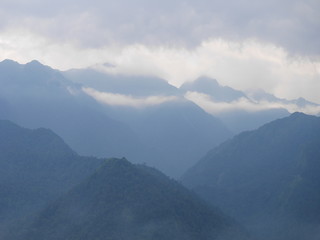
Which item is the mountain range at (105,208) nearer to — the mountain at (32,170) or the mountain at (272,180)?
the mountain at (32,170)

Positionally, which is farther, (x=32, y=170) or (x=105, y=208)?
(x=32, y=170)

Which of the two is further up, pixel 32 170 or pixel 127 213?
pixel 32 170

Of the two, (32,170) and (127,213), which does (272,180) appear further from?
(127,213)

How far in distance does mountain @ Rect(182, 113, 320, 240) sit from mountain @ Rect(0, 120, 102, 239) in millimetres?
36364

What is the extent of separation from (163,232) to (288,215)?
47.1m

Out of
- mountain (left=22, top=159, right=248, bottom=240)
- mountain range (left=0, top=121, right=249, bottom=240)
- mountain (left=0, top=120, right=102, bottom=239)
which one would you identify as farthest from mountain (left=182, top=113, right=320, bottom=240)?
mountain (left=0, top=120, right=102, bottom=239)

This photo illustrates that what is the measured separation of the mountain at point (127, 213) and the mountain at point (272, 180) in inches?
843

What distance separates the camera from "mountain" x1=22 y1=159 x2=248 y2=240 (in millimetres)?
113188

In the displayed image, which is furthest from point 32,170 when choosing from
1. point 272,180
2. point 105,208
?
point 272,180

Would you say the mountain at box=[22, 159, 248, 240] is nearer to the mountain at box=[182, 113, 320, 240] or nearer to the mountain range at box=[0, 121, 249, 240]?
the mountain range at box=[0, 121, 249, 240]

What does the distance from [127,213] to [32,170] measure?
43.5 meters

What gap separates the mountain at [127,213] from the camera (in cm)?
11319

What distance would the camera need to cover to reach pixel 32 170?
15200cm

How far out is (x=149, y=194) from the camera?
122188 millimetres
